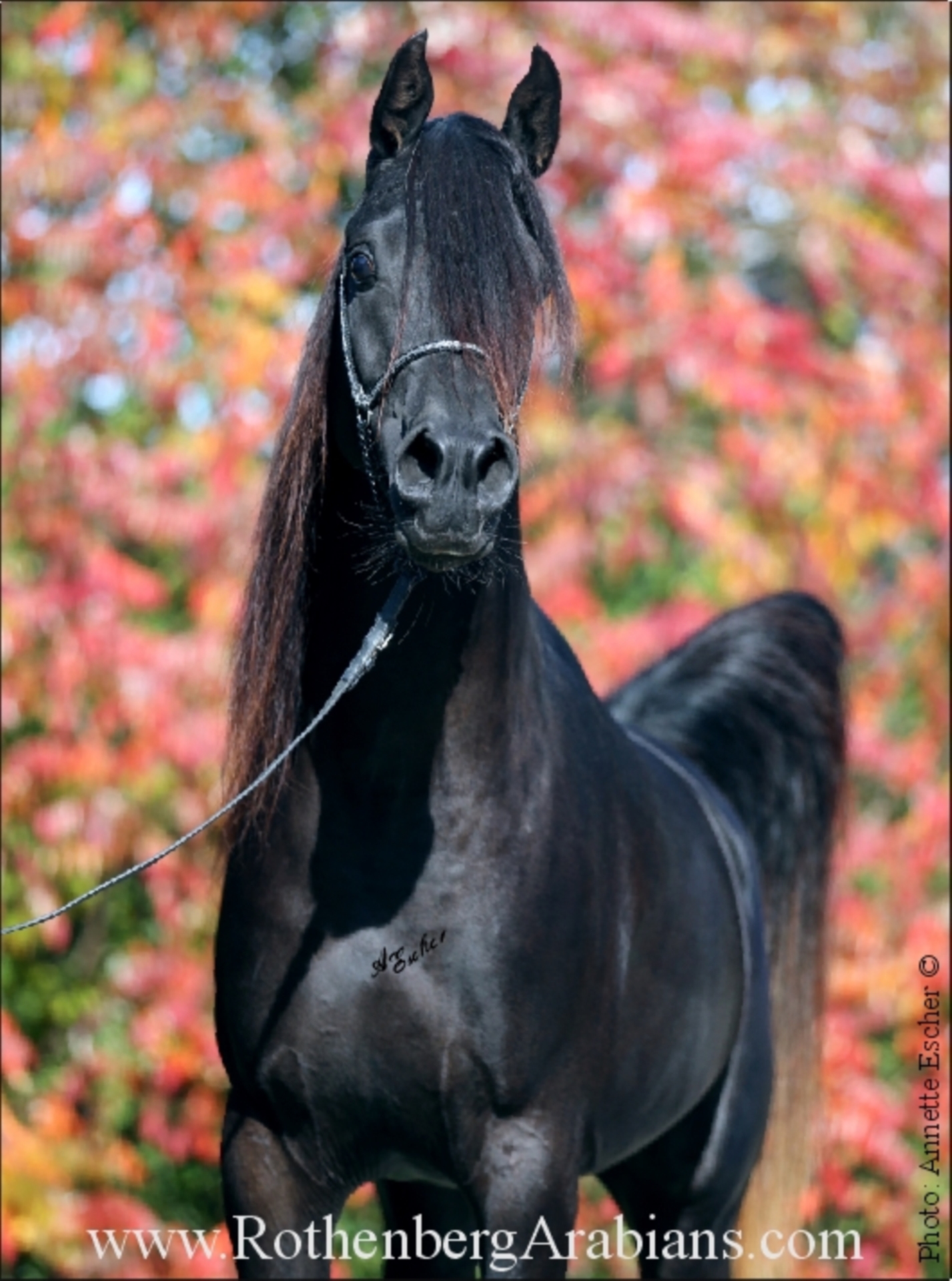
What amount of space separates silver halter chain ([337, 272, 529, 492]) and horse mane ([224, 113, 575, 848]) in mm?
19

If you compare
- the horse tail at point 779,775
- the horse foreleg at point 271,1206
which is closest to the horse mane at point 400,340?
the horse foreleg at point 271,1206

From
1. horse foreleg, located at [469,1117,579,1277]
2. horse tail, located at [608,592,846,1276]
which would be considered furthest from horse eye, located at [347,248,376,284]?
horse tail, located at [608,592,846,1276]

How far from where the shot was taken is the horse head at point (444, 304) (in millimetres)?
2033

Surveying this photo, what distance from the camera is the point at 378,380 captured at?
7.36 ft

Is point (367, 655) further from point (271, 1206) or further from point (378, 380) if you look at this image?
point (271, 1206)

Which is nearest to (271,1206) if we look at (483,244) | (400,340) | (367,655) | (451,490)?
(367,655)

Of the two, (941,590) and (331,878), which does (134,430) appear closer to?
(941,590)

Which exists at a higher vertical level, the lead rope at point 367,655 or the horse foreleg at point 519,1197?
the lead rope at point 367,655

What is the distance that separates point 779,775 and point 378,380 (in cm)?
215

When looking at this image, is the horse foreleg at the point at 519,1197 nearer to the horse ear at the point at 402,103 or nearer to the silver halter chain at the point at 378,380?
the silver halter chain at the point at 378,380

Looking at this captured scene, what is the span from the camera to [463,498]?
2.00 metres

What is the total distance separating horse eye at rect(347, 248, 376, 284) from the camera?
2.29m

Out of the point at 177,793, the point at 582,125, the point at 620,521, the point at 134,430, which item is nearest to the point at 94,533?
the point at 134,430

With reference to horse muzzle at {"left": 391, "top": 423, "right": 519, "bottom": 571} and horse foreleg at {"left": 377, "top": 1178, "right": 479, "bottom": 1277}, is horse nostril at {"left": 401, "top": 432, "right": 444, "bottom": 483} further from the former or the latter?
horse foreleg at {"left": 377, "top": 1178, "right": 479, "bottom": 1277}
